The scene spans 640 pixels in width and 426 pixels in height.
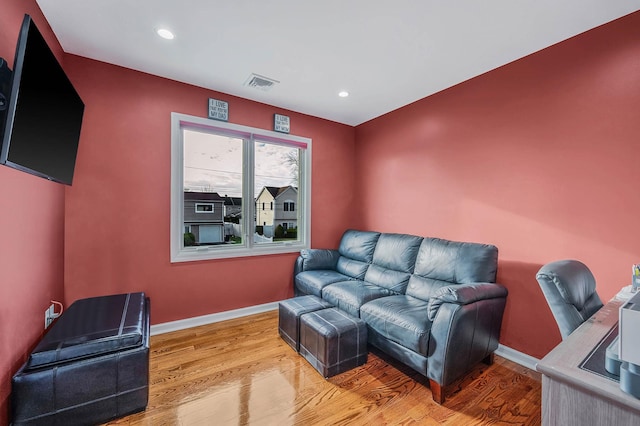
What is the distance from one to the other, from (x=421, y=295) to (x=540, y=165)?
1.49 meters

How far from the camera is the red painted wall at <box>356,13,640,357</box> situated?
185 centimetres

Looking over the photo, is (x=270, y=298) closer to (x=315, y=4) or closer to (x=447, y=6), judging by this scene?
(x=315, y=4)

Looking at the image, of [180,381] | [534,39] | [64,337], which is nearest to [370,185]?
[534,39]

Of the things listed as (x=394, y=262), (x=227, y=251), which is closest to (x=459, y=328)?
(x=394, y=262)

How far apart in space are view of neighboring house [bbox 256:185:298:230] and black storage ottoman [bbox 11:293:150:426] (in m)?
1.90

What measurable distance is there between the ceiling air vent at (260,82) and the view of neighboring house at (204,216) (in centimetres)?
130

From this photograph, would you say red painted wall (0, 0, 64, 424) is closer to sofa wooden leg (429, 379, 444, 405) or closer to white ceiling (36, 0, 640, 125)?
white ceiling (36, 0, 640, 125)

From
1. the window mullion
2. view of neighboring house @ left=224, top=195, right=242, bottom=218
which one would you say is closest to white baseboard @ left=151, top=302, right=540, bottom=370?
the window mullion

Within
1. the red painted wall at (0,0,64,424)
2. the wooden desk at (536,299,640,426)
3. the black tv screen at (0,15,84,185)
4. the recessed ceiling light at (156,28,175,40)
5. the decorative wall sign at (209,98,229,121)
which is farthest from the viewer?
the decorative wall sign at (209,98,229,121)

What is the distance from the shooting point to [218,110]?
3025 millimetres

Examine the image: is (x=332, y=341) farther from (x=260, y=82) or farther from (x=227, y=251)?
(x=260, y=82)

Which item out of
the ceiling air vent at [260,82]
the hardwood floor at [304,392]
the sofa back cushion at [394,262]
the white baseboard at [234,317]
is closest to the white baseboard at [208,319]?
the white baseboard at [234,317]

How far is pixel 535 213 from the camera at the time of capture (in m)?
2.24

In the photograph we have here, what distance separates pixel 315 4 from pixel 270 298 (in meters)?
3.05
